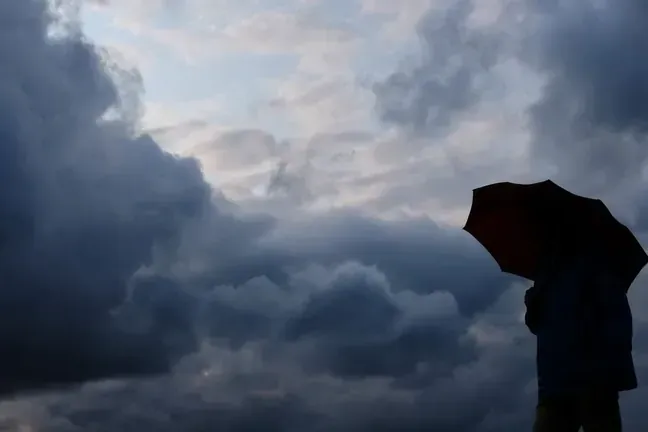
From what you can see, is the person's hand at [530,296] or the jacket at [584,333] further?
the person's hand at [530,296]

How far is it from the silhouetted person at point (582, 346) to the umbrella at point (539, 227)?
208 mm

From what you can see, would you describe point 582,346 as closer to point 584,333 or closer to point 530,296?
point 584,333

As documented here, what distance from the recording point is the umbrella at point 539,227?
870 centimetres

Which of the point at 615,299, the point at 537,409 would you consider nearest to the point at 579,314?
the point at 615,299

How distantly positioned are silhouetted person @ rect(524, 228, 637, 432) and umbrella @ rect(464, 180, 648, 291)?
21 cm

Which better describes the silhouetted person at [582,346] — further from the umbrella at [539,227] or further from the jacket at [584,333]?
the umbrella at [539,227]

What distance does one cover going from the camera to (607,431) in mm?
8109

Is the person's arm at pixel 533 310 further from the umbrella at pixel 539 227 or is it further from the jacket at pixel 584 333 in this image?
the umbrella at pixel 539 227

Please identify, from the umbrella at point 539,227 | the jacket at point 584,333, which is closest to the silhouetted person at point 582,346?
the jacket at point 584,333

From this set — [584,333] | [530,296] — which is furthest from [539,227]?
[584,333]

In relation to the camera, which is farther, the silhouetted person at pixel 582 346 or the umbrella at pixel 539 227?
the umbrella at pixel 539 227

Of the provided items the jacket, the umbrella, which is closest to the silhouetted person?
the jacket

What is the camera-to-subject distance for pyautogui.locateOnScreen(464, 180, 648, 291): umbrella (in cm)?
870

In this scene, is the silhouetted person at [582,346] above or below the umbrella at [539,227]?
below
